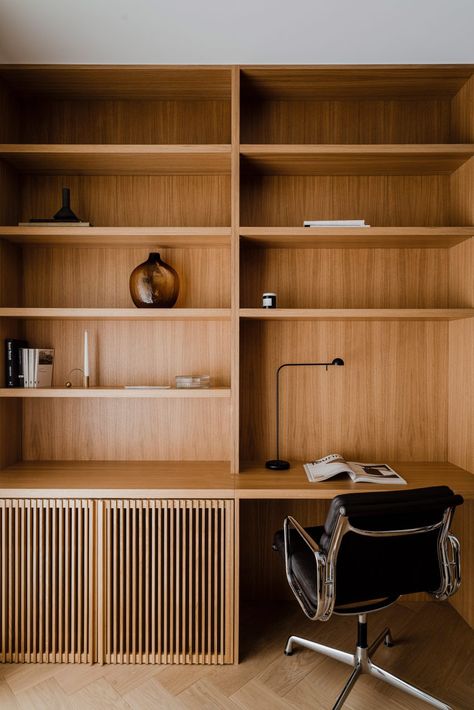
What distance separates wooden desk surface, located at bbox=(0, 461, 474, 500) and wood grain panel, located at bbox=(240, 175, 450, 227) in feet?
4.06

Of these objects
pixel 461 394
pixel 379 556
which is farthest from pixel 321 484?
pixel 461 394

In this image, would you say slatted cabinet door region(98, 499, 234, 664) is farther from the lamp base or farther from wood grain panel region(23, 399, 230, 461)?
wood grain panel region(23, 399, 230, 461)

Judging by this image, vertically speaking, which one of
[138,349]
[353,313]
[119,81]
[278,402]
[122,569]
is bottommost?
[122,569]

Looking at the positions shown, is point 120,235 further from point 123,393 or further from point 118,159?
point 123,393

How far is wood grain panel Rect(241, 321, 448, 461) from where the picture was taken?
238 centimetres

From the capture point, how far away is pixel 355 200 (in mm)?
2377

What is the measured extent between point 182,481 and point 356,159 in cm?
167

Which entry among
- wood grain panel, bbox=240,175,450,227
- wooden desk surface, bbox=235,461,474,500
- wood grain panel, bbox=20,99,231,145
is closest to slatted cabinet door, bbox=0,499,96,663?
wooden desk surface, bbox=235,461,474,500

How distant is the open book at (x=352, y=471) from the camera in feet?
6.46

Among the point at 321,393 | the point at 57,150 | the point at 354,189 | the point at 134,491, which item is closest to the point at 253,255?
the point at 354,189

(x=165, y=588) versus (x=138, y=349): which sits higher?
(x=138, y=349)

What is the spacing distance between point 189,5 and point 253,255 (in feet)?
3.47

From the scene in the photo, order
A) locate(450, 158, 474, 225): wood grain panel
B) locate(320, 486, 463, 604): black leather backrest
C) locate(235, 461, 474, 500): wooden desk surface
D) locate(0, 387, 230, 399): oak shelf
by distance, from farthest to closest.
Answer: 1. locate(450, 158, 474, 225): wood grain panel
2. locate(0, 387, 230, 399): oak shelf
3. locate(235, 461, 474, 500): wooden desk surface
4. locate(320, 486, 463, 604): black leather backrest

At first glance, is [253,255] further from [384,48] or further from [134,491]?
[134,491]
